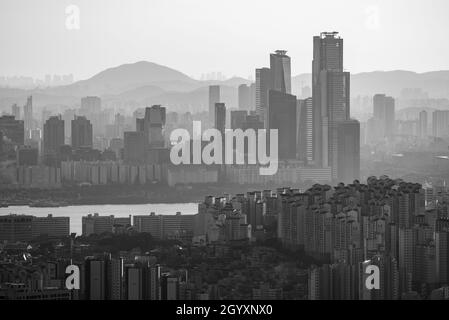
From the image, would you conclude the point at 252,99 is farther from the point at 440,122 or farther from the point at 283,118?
the point at 440,122

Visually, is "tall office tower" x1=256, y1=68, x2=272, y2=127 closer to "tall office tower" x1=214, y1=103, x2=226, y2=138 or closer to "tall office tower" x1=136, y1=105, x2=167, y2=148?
"tall office tower" x1=214, y1=103, x2=226, y2=138

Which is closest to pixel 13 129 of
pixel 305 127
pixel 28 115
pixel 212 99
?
pixel 28 115

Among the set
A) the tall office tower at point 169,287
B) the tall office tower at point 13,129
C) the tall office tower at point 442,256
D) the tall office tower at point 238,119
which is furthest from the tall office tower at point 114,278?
the tall office tower at point 13,129

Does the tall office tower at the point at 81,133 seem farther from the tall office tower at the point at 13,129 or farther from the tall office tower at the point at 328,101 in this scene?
the tall office tower at the point at 328,101

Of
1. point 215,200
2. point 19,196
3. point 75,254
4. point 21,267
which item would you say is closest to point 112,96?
point 19,196

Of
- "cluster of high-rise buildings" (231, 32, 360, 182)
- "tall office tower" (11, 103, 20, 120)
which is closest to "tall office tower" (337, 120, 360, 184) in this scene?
"cluster of high-rise buildings" (231, 32, 360, 182)

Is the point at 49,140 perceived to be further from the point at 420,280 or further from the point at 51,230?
the point at 420,280
